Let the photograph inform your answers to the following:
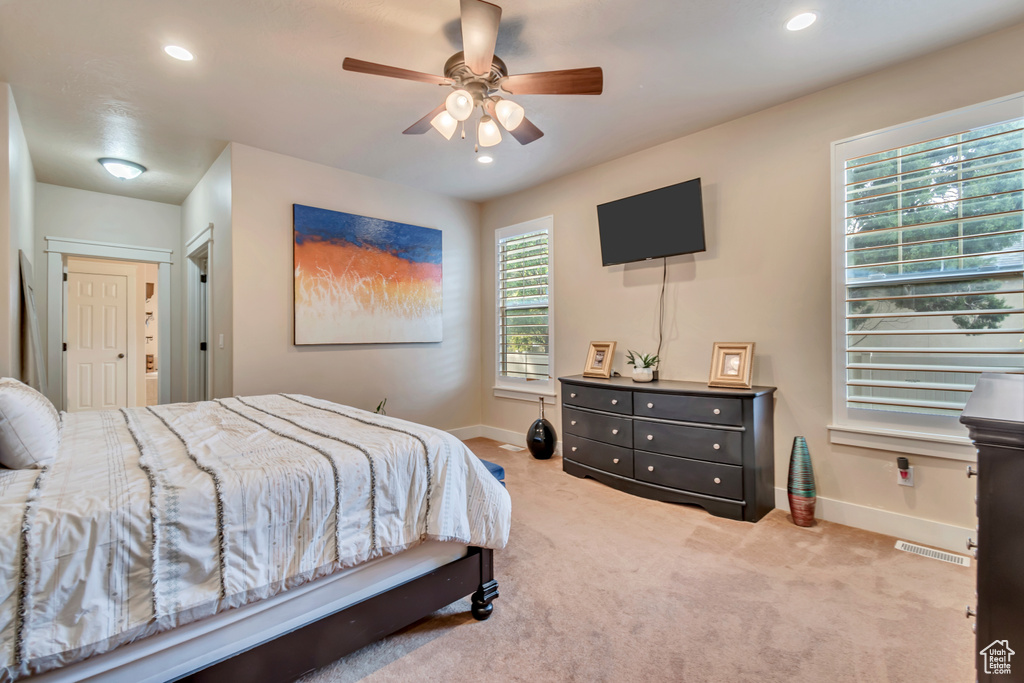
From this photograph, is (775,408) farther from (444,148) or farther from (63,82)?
(63,82)

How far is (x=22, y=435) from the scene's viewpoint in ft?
4.72

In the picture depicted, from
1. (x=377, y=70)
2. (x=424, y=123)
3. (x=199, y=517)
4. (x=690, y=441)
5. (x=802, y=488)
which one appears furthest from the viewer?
(x=690, y=441)

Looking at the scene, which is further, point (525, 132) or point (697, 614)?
point (525, 132)

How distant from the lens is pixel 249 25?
2152 mm

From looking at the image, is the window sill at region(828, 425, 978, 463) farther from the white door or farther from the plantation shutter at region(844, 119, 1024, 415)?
the white door

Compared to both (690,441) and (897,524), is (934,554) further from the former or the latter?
(690,441)

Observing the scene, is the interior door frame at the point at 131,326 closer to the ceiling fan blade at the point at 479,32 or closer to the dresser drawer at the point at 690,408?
the ceiling fan blade at the point at 479,32

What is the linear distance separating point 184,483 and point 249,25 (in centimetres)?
210

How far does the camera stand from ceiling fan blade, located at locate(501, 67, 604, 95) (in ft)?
6.67

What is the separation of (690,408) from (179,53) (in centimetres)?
349

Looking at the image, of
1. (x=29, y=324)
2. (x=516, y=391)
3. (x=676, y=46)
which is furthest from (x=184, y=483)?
(x=516, y=391)

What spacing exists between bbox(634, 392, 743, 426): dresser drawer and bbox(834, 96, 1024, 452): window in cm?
61

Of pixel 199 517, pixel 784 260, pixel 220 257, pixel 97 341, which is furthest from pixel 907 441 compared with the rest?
pixel 97 341

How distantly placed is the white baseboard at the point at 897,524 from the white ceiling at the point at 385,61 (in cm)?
249
